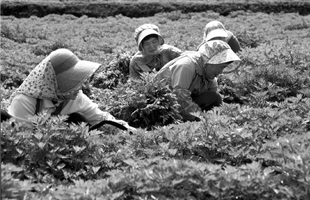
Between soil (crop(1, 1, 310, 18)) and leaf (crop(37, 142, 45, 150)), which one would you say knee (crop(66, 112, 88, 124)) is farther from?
soil (crop(1, 1, 310, 18))

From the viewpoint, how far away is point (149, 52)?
276 inches

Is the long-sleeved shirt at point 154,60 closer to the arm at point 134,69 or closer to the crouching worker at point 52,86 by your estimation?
the arm at point 134,69

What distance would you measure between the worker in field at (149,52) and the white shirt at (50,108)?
203cm

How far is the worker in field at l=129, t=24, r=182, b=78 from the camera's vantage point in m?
6.97

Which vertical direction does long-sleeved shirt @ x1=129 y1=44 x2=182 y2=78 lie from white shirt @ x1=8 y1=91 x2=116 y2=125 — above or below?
below

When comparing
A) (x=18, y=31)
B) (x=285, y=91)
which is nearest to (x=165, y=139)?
(x=285, y=91)

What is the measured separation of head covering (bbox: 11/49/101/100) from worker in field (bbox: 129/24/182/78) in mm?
2307

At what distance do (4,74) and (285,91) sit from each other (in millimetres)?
3878

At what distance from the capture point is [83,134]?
4.06 meters

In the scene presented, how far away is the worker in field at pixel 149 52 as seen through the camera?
6.97m

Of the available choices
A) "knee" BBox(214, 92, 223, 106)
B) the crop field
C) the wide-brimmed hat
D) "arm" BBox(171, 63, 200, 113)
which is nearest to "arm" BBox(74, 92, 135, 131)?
the crop field

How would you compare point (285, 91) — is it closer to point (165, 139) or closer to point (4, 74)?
point (165, 139)

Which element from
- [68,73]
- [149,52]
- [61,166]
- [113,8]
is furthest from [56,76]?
[113,8]

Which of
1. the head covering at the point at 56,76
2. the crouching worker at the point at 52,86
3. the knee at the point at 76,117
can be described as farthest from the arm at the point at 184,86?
the head covering at the point at 56,76
